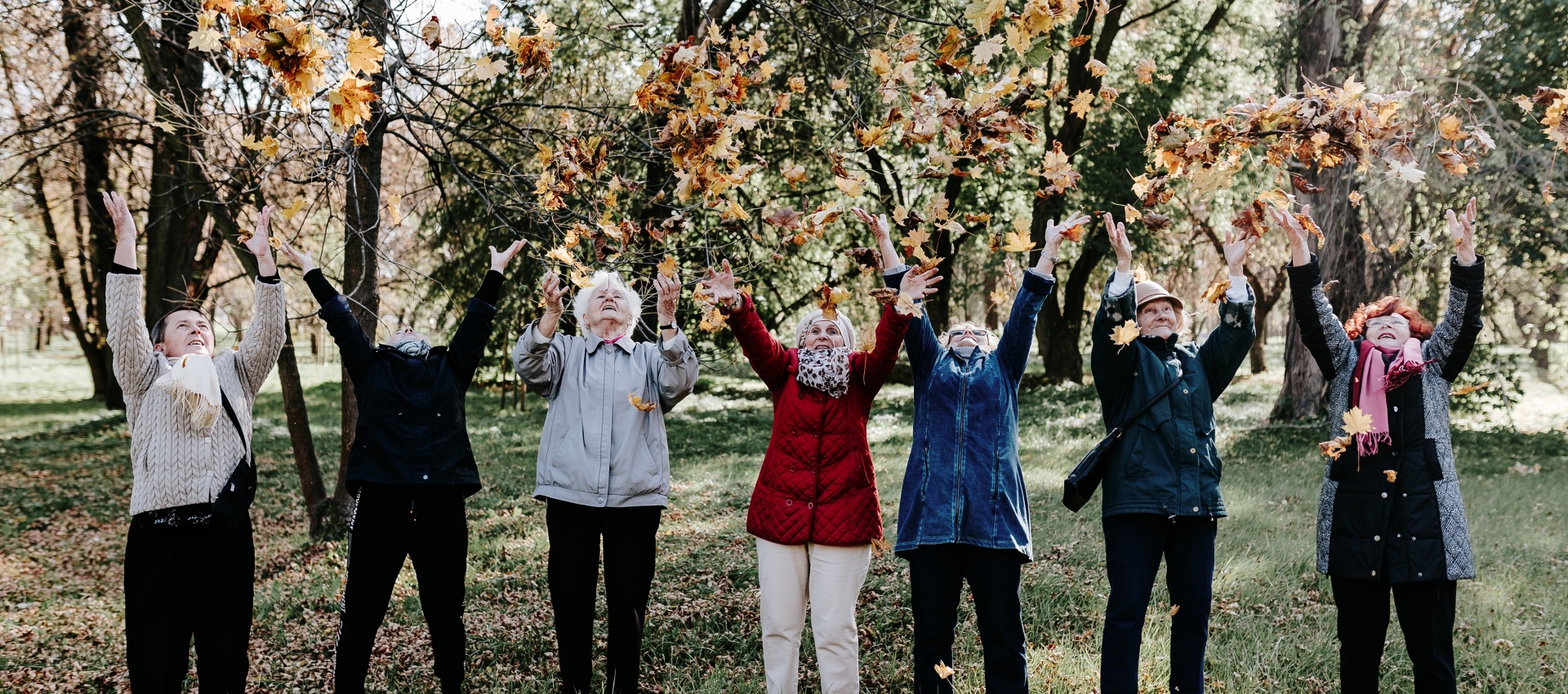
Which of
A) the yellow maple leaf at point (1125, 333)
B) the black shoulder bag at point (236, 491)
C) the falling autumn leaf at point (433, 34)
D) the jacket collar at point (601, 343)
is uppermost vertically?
the falling autumn leaf at point (433, 34)

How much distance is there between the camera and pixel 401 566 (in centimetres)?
424

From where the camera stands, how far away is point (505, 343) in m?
12.1

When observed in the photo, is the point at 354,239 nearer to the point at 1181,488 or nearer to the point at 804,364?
the point at 804,364

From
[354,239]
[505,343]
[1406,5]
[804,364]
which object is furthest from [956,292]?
[804,364]

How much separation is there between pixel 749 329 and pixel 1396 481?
108 inches

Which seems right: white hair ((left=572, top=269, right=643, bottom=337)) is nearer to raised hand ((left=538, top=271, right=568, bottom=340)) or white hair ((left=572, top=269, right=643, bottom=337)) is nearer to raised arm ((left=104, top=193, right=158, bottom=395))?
raised hand ((left=538, top=271, right=568, bottom=340))

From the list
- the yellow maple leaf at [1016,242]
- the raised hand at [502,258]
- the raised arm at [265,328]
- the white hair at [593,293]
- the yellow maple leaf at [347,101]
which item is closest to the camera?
the yellow maple leaf at [347,101]

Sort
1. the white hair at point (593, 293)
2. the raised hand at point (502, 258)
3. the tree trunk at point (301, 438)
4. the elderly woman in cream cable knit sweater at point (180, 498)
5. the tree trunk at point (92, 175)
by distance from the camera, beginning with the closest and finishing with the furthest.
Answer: the elderly woman in cream cable knit sweater at point (180, 498) < the raised hand at point (502, 258) < the white hair at point (593, 293) < the tree trunk at point (301, 438) < the tree trunk at point (92, 175)

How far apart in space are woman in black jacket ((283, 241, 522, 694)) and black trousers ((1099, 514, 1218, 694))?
9.05 feet

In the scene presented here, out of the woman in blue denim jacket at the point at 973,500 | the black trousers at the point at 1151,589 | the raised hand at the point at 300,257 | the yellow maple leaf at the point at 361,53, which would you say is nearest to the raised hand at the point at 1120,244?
the woman in blue denim jacket at the point at 973,500

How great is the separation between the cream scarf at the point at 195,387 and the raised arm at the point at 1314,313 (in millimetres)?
4460

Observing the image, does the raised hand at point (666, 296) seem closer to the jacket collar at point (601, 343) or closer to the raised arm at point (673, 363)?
the raised arm at point (673, 363)

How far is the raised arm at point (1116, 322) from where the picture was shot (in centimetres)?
402

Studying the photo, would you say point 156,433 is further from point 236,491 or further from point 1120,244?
point 1120,244
